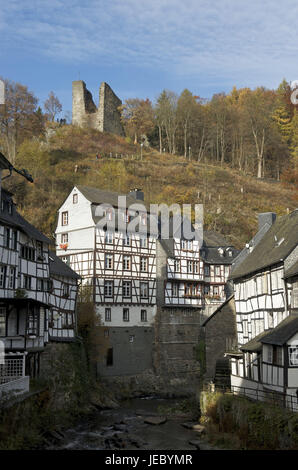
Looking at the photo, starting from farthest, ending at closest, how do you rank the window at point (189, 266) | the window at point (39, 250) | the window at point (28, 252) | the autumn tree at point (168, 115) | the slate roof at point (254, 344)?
the autumn tree at point (168, 115)
the window at point (189, 266)
the window at point (39, 250)
the window at point (28, 252)
the slate roof at point (254, 344)

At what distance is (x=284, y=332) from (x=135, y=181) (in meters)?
42.5

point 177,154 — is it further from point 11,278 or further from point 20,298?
point 20,298

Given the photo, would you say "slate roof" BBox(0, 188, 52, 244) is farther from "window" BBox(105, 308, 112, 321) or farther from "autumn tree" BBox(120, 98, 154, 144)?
"autumn tree" BBox(120, 98, 154, 144)

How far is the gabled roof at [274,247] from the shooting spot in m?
26.8

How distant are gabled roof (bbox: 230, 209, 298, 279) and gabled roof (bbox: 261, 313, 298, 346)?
306 cm

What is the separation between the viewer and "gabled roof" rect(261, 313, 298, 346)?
73.1 ft

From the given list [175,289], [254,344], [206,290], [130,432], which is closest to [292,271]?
[254,344]

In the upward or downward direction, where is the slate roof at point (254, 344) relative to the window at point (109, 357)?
upward

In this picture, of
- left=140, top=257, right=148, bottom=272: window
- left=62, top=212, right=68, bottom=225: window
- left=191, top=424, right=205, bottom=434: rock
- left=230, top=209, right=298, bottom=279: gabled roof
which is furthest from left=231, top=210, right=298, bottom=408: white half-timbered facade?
left=62, top=212, right=68, bottom=225: window

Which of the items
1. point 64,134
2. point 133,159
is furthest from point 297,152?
point 64,134

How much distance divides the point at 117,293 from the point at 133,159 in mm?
34351

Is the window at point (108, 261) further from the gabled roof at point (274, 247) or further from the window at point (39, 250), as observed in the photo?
the gabled roof at point (274, 247)

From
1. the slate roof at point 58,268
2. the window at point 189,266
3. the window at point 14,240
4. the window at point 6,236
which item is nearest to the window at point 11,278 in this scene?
the window at point 14,240

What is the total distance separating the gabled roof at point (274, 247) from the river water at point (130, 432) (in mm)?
9398
